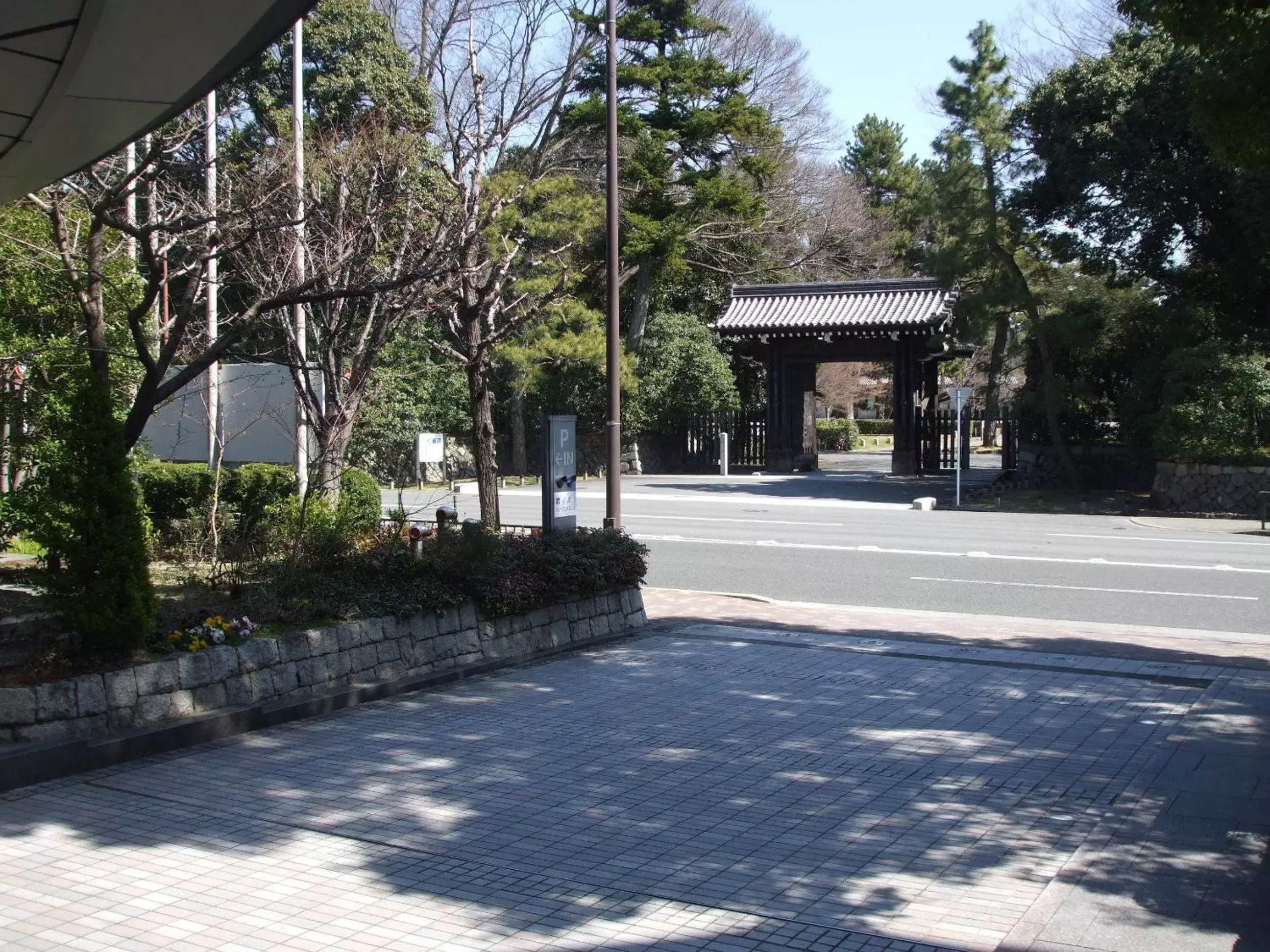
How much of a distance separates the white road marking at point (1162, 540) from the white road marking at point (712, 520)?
390 cm

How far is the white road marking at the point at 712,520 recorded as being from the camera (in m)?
→ 22.5

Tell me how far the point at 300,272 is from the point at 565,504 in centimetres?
520

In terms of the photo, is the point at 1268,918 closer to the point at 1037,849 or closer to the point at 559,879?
the point at 1037,849

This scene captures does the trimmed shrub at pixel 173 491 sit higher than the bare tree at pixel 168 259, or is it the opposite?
the bare tree at pixel 168 259

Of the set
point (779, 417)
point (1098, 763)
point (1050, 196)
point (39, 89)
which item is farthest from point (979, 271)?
point (39, 89)

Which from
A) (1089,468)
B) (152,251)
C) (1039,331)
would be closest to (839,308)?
(1039,331)

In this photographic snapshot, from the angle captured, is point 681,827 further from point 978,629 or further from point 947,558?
point 947,558

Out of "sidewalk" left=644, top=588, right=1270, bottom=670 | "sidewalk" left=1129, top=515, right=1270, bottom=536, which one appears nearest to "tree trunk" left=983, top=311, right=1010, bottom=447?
"sidewalk" left=1129, top=515, right=1270, bottom=536

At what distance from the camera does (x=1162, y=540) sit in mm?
20406

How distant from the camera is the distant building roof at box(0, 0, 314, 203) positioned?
554 centimetres

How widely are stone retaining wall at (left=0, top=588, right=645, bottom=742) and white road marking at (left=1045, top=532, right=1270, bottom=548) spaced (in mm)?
12116

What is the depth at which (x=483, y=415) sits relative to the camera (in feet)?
46.2

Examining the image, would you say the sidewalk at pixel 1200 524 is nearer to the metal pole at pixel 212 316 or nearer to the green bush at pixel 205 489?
the green bush at pixel 205 489

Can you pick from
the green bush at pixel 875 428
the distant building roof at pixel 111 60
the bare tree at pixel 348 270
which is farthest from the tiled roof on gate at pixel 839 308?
the green bush at pixel 875 428
